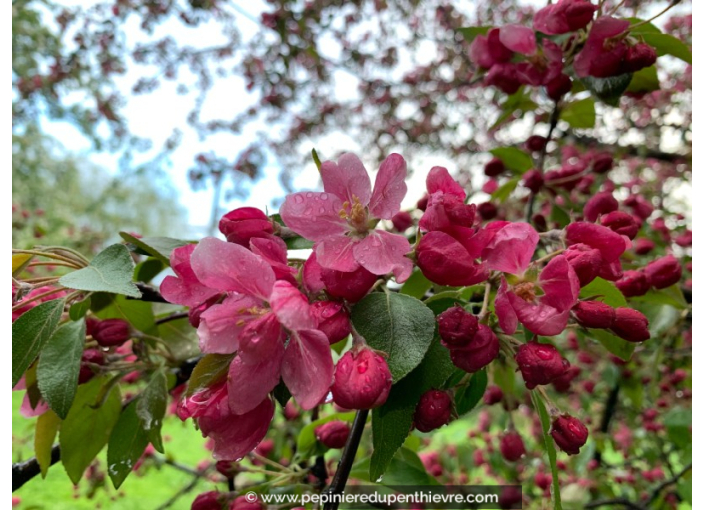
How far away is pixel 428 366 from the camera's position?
1.78 ft

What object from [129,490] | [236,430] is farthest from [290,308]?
[129,490]

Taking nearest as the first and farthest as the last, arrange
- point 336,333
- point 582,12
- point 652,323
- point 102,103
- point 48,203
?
1. point 336,333
2. point 582,12
3. point 652,323
4. point 102,103
5. point 48,203

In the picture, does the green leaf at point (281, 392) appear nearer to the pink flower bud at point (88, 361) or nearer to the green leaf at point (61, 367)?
the green leaf at point (61, 367)

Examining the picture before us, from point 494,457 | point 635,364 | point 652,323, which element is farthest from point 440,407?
point 494,457

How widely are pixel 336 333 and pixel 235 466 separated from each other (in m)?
0.50

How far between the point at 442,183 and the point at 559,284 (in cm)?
16

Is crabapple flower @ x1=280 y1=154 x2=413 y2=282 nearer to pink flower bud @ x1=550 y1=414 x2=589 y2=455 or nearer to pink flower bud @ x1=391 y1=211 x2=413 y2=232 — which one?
pink flower bud @ x1=550 y1=414 x2=589 y2=455

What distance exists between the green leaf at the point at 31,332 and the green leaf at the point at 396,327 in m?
0.37

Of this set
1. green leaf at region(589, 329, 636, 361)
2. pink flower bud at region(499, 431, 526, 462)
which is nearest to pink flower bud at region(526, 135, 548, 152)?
green leaf at region(589, 329, 636, 361)

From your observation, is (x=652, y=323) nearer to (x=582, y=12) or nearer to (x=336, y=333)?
(x=582, y=12)

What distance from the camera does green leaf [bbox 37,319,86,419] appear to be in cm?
58

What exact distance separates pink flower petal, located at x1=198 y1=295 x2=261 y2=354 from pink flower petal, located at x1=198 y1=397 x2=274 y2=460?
60 millimetres

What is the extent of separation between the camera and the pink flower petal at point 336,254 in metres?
0.50

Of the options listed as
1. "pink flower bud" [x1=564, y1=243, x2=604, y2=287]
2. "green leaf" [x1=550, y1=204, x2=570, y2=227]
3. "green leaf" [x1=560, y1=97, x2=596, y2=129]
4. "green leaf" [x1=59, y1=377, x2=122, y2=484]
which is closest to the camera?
"pink flower bud" [x1=564, y1=243, x2=604, y2=287]
